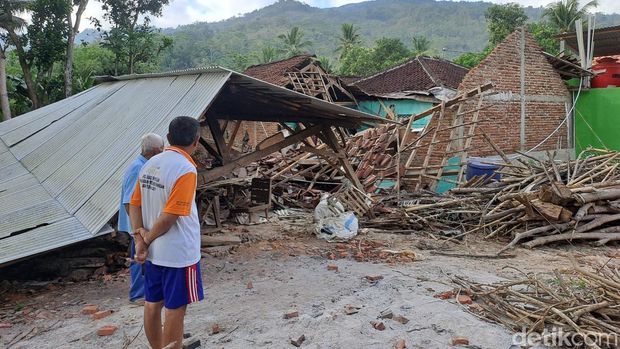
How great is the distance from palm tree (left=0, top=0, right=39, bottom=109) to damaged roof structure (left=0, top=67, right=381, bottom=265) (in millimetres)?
12771

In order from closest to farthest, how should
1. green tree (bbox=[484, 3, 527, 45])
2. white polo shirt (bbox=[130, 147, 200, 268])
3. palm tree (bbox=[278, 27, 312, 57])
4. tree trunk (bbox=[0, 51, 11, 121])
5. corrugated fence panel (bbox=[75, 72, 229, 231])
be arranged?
white polo shirt (bbox=[130, 147, 200, 268]), corrugated fence panel (bbox=[75, 72, 229, 231]), tree trunk (bbox=[0, 51, 11, 121]), green tree (bbox=[484, 3, 527, 45]), palm tree (bbox=[278, 27, 312, 57])

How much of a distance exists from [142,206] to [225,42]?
303 ft

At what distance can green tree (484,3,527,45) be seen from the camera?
33.4 m

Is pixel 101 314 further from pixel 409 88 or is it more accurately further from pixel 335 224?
pixel 409 88

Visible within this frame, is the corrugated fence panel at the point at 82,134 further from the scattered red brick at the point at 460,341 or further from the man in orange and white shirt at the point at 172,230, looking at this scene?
the scattered red brick at the point at 460,341

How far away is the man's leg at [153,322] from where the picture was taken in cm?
313

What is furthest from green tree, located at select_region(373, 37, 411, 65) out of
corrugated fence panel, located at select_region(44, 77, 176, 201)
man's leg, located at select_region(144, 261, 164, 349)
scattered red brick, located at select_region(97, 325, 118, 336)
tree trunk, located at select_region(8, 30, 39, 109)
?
man's leg, located at select_region(144, 261, 164, 349)

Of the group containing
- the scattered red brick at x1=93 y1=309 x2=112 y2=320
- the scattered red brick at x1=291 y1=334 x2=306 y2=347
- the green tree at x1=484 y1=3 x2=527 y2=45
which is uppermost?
the green tree at x1=484 y1=3 x2=527 y2=45

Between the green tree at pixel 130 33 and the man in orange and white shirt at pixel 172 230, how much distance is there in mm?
23515

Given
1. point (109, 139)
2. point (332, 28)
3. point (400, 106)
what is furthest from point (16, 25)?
point (332, 28)

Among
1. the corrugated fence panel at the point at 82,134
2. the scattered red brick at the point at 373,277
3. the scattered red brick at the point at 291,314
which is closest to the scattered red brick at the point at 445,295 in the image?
the scattered red brick at the point at 373,277

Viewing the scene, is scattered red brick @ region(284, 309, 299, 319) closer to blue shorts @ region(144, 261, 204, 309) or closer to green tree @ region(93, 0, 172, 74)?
blue shorts @ region(144, 261, 204, 309)

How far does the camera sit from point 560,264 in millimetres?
6340

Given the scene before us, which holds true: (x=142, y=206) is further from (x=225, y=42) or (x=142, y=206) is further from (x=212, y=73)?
(x=225, y=42)
